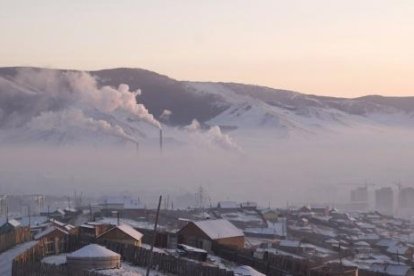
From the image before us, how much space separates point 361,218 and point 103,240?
10039cm

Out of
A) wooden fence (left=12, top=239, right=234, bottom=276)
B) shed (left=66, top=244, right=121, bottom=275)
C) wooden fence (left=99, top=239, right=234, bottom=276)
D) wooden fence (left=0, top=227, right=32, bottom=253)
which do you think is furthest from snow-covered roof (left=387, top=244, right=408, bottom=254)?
shed (left=66, top=244, right=121, bottom=275)

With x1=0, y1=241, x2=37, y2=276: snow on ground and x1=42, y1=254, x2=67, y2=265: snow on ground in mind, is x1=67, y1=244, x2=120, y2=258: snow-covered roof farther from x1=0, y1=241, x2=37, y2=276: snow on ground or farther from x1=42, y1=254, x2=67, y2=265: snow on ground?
x1=0, y1=241, x2=37, y2=276: snow on ground

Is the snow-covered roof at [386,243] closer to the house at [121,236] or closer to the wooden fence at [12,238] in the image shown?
the wooden fence at [12,238]

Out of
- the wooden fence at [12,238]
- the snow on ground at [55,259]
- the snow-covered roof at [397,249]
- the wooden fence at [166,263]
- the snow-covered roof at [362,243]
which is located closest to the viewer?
the wooden fence at [166,263]

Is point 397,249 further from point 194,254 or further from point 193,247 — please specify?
point 194,254

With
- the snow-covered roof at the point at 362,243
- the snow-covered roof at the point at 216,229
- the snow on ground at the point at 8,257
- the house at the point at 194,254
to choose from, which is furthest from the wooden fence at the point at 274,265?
the snow-covered roof at the point at 362,243

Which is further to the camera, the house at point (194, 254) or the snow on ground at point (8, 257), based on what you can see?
the house at point (194, 254)

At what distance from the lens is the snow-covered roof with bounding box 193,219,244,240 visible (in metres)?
48.5

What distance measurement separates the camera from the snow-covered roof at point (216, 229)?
48531mm

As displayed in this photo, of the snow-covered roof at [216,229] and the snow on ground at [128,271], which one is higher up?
the snow on ground at [128,271]

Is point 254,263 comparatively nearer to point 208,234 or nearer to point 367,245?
point 208,234

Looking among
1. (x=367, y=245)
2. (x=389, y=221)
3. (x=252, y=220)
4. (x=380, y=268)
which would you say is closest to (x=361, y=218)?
(x=389, y=221)

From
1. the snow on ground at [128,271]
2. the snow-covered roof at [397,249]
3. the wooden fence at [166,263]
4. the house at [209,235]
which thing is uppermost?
the wooden fence at [166,263]

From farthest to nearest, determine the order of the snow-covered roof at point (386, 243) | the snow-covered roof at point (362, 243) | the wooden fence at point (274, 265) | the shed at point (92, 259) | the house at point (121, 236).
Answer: the snow-covered roof at point (362, 243) → the snow-covered roof at point (386, 243) → the house at point (121, 236) → the wooden fence at point (274, 265) → the shed at point (92, 259)
